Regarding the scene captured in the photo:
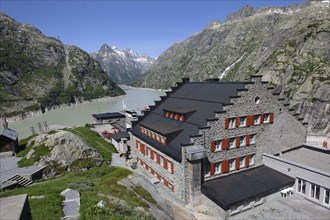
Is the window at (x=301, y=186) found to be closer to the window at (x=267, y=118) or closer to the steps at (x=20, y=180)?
the window at (x=267, y=118)

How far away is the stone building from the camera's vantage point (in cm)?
2811

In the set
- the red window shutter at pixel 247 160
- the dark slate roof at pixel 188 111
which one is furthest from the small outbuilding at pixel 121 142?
the red window shutter at pixel 247 160

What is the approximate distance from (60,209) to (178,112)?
787 inches

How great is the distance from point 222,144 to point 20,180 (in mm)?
28397

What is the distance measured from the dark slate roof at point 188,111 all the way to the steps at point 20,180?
16907mm

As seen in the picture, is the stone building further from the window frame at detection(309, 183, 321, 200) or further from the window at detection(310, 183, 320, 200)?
the window at detection(310, 183, 320, 200)

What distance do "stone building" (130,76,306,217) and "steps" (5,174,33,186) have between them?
17.0 meters

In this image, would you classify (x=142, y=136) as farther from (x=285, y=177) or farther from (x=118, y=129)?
(x=118, y=129)

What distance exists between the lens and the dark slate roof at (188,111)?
3097 centimetres

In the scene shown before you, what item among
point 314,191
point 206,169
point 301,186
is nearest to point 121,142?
point 206,169

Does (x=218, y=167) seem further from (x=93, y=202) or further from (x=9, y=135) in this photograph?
(x=9, y=135)

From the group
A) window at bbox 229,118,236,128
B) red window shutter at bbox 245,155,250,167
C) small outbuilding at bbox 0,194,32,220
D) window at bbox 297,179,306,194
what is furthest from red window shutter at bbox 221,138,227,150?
small outbuilding at bbox 0,194,32,220

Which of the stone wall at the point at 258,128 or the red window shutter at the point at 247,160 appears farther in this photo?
the red window shutter at the point at 247,160

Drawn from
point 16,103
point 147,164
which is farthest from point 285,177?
point 16,103
